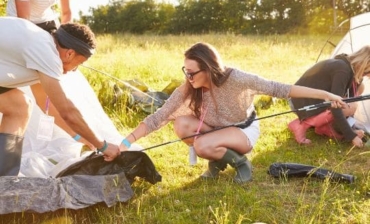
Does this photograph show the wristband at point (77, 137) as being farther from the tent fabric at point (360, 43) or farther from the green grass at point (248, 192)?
the tent fabric at point (360, 43)

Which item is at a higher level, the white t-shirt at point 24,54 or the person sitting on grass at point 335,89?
the white t-shirt at point 24,54

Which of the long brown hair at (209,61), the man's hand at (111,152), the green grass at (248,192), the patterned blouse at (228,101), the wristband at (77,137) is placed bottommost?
the green grass at (248,192)

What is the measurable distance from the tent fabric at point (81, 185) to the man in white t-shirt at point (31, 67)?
20 cm

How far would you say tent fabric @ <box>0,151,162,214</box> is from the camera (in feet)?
8.99

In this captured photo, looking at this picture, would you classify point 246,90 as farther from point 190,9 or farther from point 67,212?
point 190,9

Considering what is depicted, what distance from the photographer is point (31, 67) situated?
2.83 m

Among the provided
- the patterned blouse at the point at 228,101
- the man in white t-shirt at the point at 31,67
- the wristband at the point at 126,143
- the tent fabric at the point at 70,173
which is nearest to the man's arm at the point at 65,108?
the man in white t-shirt at the point at 31,67

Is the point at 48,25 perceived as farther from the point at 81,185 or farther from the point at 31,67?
the point at 81,185

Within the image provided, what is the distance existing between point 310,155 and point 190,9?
86.9 ft

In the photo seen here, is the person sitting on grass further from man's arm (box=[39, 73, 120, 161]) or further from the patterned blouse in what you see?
man's arm (box=[39, 73, 120, 161])

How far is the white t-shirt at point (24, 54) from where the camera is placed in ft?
9.27

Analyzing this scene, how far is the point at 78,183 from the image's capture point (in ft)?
9.83

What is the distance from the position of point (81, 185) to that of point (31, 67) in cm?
75

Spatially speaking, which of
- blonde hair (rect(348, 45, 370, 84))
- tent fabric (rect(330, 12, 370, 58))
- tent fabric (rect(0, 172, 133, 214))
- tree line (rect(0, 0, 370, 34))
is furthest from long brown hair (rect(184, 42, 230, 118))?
tree line (rect(0, 0, 370, 34))
